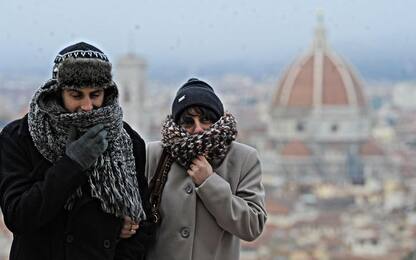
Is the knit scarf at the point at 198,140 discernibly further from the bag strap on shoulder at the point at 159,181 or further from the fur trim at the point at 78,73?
the fur trim at the point at 78,73

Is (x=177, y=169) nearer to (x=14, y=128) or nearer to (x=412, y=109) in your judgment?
(x=14, y=128)

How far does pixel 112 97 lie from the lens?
1567 mm

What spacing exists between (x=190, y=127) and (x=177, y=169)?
0.21ft

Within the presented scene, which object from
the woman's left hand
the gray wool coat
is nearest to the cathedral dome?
the gray wool coat

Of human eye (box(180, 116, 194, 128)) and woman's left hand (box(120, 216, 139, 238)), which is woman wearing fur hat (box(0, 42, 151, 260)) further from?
human eye (box(180, 116, 194, 128))

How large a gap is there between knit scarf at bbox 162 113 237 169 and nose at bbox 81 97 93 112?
5.5 inches

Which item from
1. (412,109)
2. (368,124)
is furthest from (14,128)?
(412,109)

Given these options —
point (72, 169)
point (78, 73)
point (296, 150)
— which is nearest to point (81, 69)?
point (78, 73)

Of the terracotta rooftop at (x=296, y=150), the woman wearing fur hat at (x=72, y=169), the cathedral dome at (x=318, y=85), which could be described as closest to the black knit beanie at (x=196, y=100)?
the woman wearing fur hat at (x=72, y=169)

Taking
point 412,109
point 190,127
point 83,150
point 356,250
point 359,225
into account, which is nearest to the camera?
point 83,150

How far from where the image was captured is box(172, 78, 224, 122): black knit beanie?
5.46 ft

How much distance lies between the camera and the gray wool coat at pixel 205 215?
5.40 feet

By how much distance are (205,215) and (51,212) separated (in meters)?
0.26

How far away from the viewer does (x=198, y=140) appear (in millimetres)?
1618
